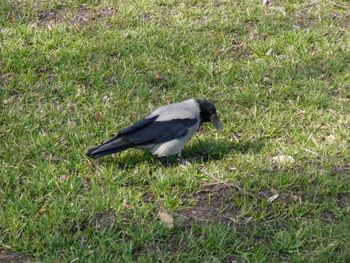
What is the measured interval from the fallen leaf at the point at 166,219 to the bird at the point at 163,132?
24.8 inches

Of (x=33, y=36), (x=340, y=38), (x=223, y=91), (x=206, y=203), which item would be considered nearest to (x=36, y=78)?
(x=33, y=36)

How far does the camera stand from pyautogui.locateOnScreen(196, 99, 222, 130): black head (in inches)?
203

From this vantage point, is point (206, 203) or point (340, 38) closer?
point (206, 203)

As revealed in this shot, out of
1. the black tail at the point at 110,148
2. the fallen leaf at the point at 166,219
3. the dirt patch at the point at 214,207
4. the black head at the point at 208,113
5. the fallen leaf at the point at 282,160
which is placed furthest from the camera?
the black head at the point at 208,113

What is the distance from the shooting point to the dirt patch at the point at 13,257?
3918 mm

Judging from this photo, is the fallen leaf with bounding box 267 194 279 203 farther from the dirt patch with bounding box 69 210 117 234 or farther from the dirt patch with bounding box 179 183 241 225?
the dirt patch with bounding box 69 210 117 234

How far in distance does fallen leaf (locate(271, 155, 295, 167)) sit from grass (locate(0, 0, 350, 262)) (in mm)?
45

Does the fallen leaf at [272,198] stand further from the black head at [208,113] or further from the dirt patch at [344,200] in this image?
the black head at [208,113]

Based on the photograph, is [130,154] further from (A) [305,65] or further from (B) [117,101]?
(A) [305,65]

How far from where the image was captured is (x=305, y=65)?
660 centimetres

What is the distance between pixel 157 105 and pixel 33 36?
175 cm

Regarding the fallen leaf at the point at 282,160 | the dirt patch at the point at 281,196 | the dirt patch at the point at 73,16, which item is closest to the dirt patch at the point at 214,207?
the dirt patch at the point at 281,196

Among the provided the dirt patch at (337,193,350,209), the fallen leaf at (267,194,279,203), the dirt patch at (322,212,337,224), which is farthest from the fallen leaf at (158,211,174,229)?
the dirt patch at (337,193,350,209)

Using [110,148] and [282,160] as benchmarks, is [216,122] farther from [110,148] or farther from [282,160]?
[110,148]
